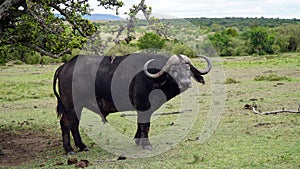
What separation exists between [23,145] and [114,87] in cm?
251

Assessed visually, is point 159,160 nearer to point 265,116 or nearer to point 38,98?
point 265,116

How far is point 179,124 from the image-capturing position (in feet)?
35.5

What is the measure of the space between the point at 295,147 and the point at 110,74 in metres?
3.54

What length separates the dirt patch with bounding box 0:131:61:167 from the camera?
27.2 feet

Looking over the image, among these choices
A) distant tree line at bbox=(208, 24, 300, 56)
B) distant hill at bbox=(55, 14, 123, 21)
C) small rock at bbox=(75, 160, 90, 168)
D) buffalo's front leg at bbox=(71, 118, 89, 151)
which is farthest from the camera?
distant tree line at bbox=(208, 24, 300, 56)

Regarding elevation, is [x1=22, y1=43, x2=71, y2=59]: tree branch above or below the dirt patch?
above

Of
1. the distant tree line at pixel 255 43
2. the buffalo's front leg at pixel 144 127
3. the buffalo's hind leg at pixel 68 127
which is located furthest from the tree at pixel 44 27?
the distant tree line at pixel 255 43

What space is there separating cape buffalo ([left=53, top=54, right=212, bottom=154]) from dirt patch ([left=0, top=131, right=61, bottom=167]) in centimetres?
83

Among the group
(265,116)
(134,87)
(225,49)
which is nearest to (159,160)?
(134,87)

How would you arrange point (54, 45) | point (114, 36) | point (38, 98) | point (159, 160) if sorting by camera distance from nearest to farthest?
point (159, 160)
point (114, 36)
point (54, 45)
point (38, 98)

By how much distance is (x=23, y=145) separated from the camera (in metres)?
9.42

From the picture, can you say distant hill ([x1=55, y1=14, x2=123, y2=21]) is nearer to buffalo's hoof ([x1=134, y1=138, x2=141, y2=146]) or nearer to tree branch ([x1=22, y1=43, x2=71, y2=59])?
tree branch ([x1=22, y1=43, x2=71, y2=59])

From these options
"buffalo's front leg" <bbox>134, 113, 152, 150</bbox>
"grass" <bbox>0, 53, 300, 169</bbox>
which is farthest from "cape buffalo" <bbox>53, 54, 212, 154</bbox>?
"grass" <bbox>0, 53, 300, 169</bbox>

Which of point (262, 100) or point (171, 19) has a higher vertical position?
point (171, 19)
